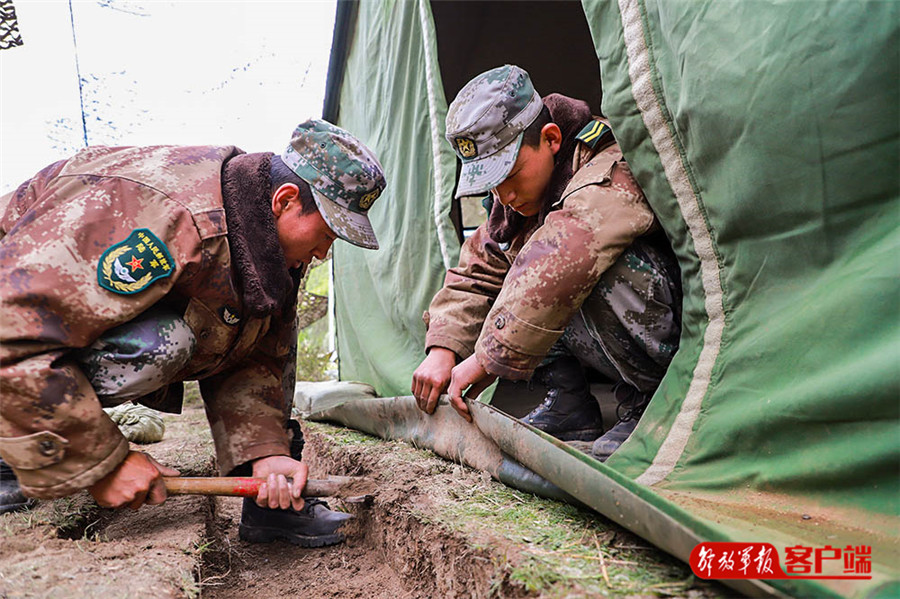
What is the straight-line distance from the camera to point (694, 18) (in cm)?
138

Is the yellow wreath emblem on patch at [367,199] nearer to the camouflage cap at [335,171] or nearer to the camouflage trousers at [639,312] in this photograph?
the camouflage cap at [335,171]

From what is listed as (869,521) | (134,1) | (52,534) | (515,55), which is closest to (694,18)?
(869,521)

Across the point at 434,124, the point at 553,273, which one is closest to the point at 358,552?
the point at 553,273

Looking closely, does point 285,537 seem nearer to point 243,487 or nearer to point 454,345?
point 243,487

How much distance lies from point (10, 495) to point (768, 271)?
2010 mm

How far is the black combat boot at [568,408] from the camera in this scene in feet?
6.86

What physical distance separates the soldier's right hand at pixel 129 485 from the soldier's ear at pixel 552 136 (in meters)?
1.38

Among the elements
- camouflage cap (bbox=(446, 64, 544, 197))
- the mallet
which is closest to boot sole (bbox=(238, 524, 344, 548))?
the mallet

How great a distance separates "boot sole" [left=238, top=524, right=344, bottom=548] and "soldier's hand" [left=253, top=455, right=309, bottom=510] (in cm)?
24

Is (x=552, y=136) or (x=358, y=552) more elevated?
(x=552, y=136)

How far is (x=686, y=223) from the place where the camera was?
4.95 ft

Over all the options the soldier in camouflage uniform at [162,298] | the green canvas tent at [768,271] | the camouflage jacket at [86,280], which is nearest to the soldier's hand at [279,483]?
the soldier in camouflage uniform at [162,298]

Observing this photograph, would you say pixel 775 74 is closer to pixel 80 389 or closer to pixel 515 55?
pixel 80 389

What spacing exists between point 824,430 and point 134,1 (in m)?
6.53
